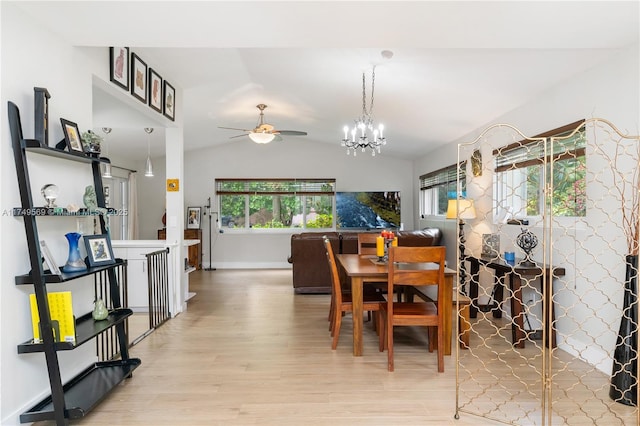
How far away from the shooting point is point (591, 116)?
3080 millimetres

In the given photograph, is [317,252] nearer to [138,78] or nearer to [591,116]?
[138,78]

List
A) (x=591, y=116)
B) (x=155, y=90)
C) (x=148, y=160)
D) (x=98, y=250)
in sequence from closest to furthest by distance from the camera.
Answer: (x=98, y=250)
(x=591, y=116)
(x=155, y=90)
(x=148, y=160)

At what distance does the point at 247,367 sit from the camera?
120 inches

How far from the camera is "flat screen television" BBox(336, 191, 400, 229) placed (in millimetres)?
8562

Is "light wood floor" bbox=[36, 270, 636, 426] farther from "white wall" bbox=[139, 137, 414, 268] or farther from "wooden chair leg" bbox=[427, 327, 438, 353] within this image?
"white wall" bbox=[139, 137, 414, 268]

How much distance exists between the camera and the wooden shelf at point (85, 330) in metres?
2.12

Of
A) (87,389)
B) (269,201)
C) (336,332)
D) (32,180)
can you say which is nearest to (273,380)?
(336,332)

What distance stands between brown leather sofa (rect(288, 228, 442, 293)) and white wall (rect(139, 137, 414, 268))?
295 cm

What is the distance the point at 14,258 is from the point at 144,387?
1207 millimetres

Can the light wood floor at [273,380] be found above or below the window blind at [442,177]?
below

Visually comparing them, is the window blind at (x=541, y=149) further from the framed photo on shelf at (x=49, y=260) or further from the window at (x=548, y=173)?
the framed photo on shelf at (x=49, y=260)

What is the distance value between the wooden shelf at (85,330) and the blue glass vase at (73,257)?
15.4 inches

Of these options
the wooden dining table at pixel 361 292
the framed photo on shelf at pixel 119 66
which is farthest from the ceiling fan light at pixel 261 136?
the wooden dining table at pixel 361 292

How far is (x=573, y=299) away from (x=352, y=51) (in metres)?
2.95
